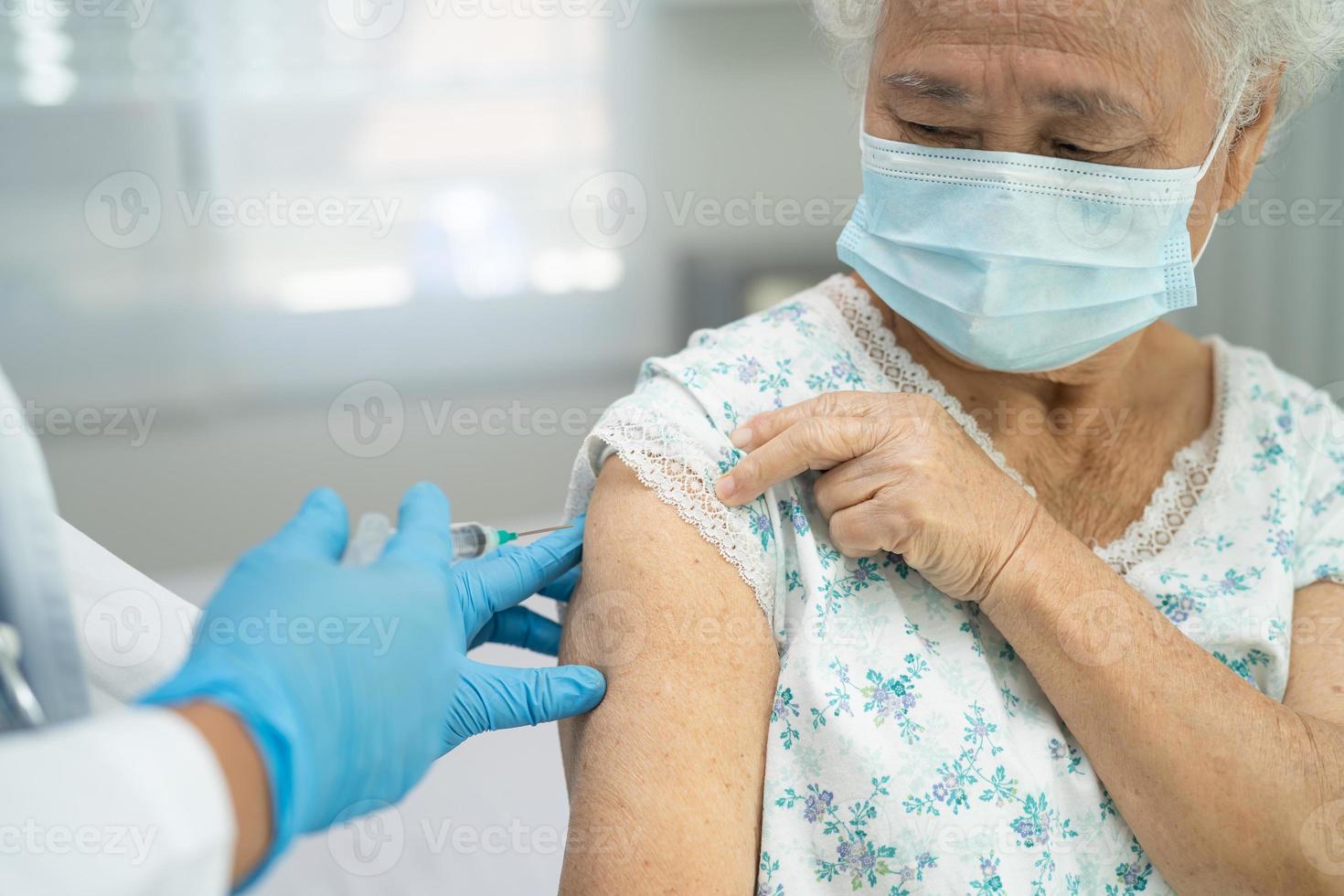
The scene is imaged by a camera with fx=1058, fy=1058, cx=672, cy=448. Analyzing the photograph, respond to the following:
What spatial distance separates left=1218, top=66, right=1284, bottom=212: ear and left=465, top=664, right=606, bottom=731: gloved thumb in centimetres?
97

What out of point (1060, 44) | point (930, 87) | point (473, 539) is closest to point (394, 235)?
point (473, 539)

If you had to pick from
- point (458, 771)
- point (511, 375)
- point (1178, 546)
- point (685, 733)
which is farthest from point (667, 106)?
point (685, 733)

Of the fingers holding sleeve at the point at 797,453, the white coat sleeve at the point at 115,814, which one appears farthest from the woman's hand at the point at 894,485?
the white coat sleeve at the point at 115,814

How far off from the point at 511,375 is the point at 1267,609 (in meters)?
2.82

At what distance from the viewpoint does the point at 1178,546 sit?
1.33 metres

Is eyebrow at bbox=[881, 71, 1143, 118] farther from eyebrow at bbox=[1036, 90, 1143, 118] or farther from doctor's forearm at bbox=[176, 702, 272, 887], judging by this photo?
doctor's forearm at bbox=[176, 702, 272, 887]

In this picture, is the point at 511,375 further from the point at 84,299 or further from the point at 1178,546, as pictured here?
the point at 1178,546

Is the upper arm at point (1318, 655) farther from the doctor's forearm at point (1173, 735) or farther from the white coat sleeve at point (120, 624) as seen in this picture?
the white coat sleeve at point (120, 624)

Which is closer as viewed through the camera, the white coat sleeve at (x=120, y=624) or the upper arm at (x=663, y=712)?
the upper arm at (x=663, y=712)

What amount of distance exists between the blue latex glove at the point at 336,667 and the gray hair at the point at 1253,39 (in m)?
0.79

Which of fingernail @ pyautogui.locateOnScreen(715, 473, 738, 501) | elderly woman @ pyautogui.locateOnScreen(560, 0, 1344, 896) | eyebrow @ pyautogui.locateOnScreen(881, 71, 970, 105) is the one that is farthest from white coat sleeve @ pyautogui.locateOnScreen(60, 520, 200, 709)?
eyebrow @ pyautogui.locateOnScreen(881, 71, 970, 105)

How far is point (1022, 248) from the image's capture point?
117cm

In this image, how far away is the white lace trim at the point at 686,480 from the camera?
1091 millimetres

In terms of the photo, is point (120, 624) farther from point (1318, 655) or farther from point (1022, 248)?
point (1318, 655)
